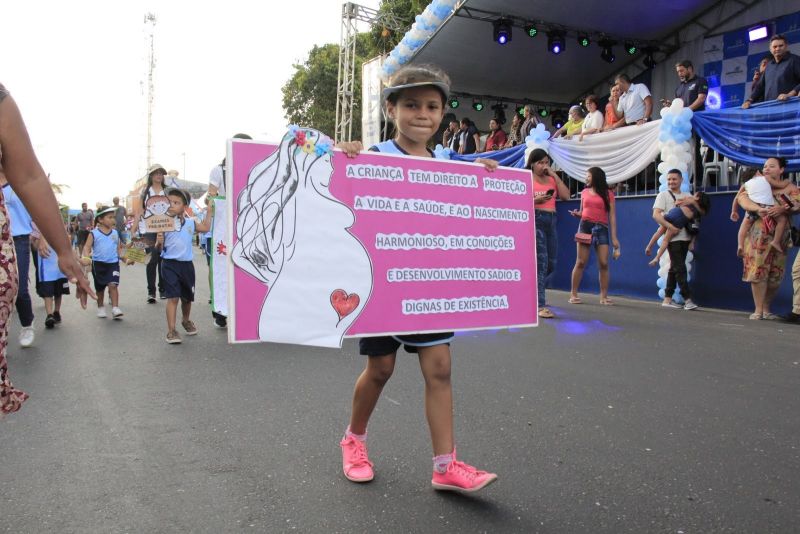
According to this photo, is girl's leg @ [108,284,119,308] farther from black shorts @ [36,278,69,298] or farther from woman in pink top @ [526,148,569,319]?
woman in pink top @ [526,148,569,319]

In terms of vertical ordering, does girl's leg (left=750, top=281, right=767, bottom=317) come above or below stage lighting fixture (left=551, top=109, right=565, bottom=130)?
below

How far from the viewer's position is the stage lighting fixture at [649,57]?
1605 centimetres

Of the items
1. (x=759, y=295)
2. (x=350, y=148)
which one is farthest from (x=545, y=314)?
(x=350, y=148)

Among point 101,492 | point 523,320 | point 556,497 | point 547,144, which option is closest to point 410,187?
point 523,320

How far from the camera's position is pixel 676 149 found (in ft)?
28.3

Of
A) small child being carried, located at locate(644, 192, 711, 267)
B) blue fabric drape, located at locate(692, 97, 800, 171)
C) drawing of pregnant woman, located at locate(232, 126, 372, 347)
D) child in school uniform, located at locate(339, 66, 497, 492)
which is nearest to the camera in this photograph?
drawing of pregnant woman, located at locate(232, 126, 372, 347)

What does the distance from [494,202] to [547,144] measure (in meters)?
9.09

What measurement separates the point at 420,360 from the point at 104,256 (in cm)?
721

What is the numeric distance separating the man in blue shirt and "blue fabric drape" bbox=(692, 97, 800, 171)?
297 mm

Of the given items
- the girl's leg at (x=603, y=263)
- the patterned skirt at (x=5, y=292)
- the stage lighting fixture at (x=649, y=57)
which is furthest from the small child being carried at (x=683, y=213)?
the stage lighting fixture at (x=649, y=57)

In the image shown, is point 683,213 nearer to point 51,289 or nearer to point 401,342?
point 401,342

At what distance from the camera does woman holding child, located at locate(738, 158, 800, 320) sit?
280 inches

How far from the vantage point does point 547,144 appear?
11.4m

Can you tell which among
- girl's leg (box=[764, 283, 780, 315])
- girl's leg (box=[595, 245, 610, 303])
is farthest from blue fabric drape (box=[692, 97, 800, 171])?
girl's leg (box=[595, 245, 610, 303])
